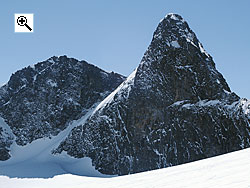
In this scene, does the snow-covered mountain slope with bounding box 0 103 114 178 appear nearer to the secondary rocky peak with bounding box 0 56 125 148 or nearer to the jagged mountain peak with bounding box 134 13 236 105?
the secondary rocky peak with bounding box 0 56 125 148

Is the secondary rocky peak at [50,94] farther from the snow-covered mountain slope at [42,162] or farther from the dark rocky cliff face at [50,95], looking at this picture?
the snow-covered mountain slope at [42,162]

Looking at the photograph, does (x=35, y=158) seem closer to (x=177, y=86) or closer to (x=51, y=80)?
(x=51, y=80)

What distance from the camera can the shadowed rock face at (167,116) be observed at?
165 ft

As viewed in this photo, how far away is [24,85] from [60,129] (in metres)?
19.4

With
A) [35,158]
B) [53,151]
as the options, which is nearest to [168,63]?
[53,151]

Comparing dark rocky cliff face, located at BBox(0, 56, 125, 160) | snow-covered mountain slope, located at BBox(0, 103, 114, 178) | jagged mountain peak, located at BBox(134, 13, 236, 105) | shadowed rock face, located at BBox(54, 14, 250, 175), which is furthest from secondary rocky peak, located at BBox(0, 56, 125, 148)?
jagged mountain peak, located at BBox(134, 13, 236, 105)

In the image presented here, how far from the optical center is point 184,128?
53.2m

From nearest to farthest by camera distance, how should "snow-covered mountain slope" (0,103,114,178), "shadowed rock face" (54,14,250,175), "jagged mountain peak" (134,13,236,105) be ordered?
"shadowed rock face" (54,14,250,175)
"snow-covered mountain slope" (0,103,114,178)
"jagged mountain peak" (134,13,236,105)

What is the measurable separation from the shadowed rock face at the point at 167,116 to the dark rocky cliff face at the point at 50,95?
14392 mm

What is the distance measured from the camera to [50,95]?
271 ft

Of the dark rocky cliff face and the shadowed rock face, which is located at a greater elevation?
the dark rocky cliff face

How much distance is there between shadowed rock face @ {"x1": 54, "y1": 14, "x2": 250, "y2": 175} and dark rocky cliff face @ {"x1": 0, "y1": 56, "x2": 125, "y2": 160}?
47.2ft

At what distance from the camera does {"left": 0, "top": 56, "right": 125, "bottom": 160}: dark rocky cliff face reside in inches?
3088

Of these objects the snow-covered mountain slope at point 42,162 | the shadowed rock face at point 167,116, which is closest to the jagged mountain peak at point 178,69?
the shadowed rock face at point 167,116
